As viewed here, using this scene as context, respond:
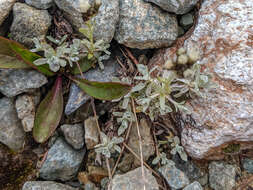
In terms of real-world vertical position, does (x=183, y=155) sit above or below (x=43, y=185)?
above

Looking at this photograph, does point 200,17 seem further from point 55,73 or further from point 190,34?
point 55,73

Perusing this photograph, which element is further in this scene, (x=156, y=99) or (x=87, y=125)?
(x=87, y=125)

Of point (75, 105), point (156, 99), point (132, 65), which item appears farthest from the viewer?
point (132, 65)

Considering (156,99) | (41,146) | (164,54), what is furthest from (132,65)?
(41,146)

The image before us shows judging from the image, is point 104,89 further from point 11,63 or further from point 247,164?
point 247,164

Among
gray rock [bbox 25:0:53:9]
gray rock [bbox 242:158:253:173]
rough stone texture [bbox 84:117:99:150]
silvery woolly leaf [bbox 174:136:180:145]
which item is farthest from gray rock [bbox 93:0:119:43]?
gray rock [bbox 242:158:253:173]

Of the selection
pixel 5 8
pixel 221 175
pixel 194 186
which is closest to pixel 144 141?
pixel 194 186
